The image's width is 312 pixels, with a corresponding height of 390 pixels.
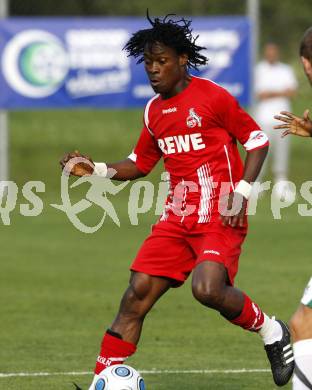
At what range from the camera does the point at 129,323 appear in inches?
291

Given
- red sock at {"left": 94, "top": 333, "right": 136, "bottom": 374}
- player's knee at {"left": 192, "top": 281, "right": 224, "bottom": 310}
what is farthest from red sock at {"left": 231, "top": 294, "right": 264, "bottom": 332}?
red sock at {"left": 94, "top": 333, "right": 136, "bottom": 374}

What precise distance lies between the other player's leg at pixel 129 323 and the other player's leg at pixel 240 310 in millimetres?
341

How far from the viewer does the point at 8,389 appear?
25.4 feet

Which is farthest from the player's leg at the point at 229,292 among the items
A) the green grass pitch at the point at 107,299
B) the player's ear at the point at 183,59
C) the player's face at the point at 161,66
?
the player's ear at the point at 183,59

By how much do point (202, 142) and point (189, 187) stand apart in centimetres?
30

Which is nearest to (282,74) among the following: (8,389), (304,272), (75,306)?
(304,272)

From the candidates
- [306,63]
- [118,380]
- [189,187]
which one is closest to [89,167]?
[189,187]

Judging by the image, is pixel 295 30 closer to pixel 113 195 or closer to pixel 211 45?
pixel 211 45

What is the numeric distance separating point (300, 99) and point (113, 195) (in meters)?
6.04

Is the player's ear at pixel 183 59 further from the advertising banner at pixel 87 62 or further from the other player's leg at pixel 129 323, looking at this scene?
the advertising banner at pixel 87 62

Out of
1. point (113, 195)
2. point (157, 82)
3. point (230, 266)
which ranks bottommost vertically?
point (113, 195)

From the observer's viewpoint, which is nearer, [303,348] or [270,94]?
[303,348]

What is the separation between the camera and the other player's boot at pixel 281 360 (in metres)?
7.57

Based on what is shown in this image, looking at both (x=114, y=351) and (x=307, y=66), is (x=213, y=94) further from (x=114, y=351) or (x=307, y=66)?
(x=114, y=351)
